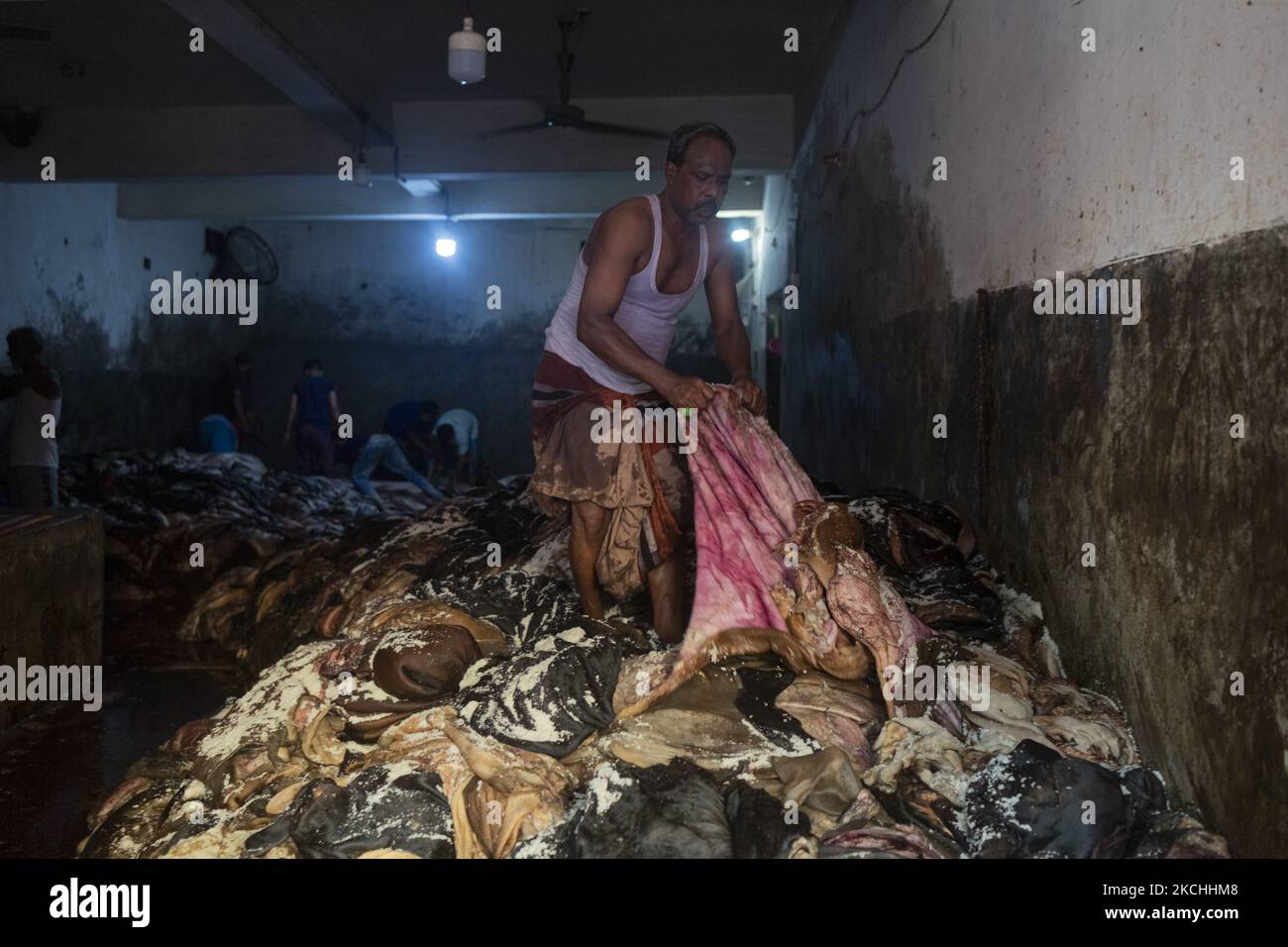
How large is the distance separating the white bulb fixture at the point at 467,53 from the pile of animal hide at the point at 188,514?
2825 mm

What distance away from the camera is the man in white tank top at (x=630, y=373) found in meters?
3.37

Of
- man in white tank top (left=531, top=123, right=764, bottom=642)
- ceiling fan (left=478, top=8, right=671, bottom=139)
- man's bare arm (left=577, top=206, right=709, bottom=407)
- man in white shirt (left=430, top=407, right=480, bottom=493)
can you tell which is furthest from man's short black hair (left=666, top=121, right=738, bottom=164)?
man in white shirt (left=430, top=407, right=480, bottom=493)

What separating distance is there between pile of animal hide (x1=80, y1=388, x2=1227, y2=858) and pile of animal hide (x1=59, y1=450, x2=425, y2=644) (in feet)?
9.69

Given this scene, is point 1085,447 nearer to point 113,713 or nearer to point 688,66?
point 113,713

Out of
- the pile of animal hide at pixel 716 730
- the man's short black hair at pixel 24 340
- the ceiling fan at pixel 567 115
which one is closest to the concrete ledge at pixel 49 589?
the pile of animal hide at pixel 716 730

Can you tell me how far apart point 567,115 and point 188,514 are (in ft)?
14.1

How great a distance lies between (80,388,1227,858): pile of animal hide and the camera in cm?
246

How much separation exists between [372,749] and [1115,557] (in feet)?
7.08

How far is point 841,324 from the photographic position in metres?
6.98

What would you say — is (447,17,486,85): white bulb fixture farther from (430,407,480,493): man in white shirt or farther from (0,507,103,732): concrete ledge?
(430,407,480,493): man in white shirt

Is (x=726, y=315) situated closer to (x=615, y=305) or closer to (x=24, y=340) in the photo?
(x=615, y=305)

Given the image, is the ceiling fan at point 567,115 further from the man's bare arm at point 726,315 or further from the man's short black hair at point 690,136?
the man's short black hair at point 690,136

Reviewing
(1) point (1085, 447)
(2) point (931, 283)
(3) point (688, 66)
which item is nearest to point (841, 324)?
(2) point (931, 283)
